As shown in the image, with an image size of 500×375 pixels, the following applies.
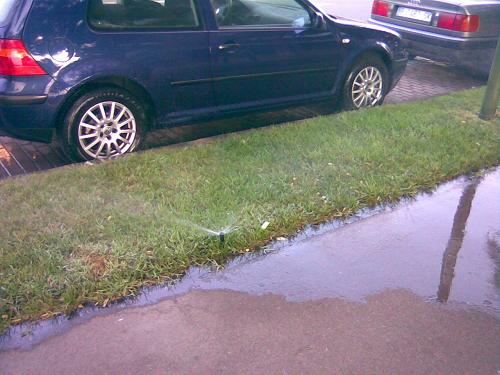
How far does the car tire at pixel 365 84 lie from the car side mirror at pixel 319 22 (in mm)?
636

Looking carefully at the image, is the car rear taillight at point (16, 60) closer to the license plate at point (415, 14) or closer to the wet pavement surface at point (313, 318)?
the wet pavement surface at point (313, 318)

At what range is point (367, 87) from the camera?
665 centimetres

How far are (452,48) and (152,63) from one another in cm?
463

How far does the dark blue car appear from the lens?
456cm

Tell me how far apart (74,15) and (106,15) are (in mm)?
283

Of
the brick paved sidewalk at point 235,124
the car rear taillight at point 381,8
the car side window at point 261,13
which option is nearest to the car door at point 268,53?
the car side window at point 261,13

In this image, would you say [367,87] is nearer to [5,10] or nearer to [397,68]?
[397,68]

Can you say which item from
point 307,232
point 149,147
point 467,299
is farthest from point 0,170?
point 467,299

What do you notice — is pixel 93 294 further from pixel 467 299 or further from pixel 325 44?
pixel 325 44

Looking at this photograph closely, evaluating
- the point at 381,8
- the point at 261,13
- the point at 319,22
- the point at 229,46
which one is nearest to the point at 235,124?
the point at 229,46

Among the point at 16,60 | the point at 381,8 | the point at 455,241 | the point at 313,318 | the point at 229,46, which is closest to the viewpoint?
the point at 313,318

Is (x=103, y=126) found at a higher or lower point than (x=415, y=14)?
lower

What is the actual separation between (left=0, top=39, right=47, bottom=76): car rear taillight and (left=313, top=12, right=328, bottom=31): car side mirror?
2803mm

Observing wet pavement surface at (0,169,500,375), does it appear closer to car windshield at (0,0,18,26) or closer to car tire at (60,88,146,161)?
car tire at (60,88,146,161)
